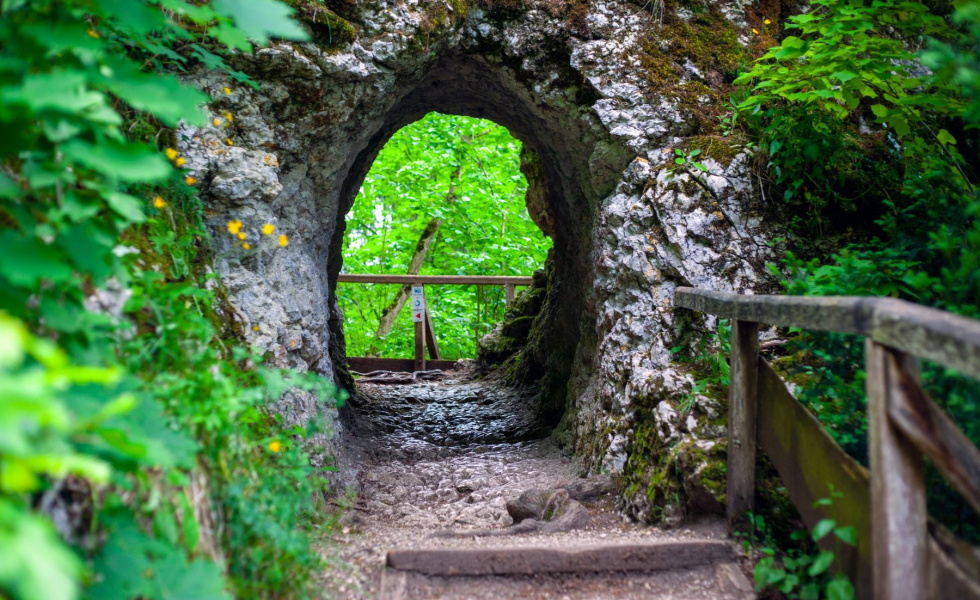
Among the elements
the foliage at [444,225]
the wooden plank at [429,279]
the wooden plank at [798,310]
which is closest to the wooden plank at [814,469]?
the wooden plank at [798,310]

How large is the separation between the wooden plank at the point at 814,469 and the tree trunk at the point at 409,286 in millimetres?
9712

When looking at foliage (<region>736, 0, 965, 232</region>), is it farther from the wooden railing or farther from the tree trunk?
the tree trunk

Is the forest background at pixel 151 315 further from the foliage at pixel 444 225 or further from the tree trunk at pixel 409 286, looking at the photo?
the foliage at pixel 444 225

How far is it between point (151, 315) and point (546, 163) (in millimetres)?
4452

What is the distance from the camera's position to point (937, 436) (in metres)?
1.51

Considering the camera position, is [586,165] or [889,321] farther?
[586,165]

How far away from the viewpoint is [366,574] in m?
2.51

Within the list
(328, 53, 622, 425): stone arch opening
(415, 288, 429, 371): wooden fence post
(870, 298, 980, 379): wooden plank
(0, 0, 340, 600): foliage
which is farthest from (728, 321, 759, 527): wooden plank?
(415, 288, 429, 371): wooden fence post

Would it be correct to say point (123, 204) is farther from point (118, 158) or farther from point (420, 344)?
point (420, 344)

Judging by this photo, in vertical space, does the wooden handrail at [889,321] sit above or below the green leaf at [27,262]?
below

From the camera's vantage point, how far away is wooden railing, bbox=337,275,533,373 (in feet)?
30.6

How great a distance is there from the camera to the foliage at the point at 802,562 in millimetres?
1914

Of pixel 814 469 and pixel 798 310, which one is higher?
pixel 798 310

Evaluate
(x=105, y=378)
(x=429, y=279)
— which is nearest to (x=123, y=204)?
(x=105, y=378)
